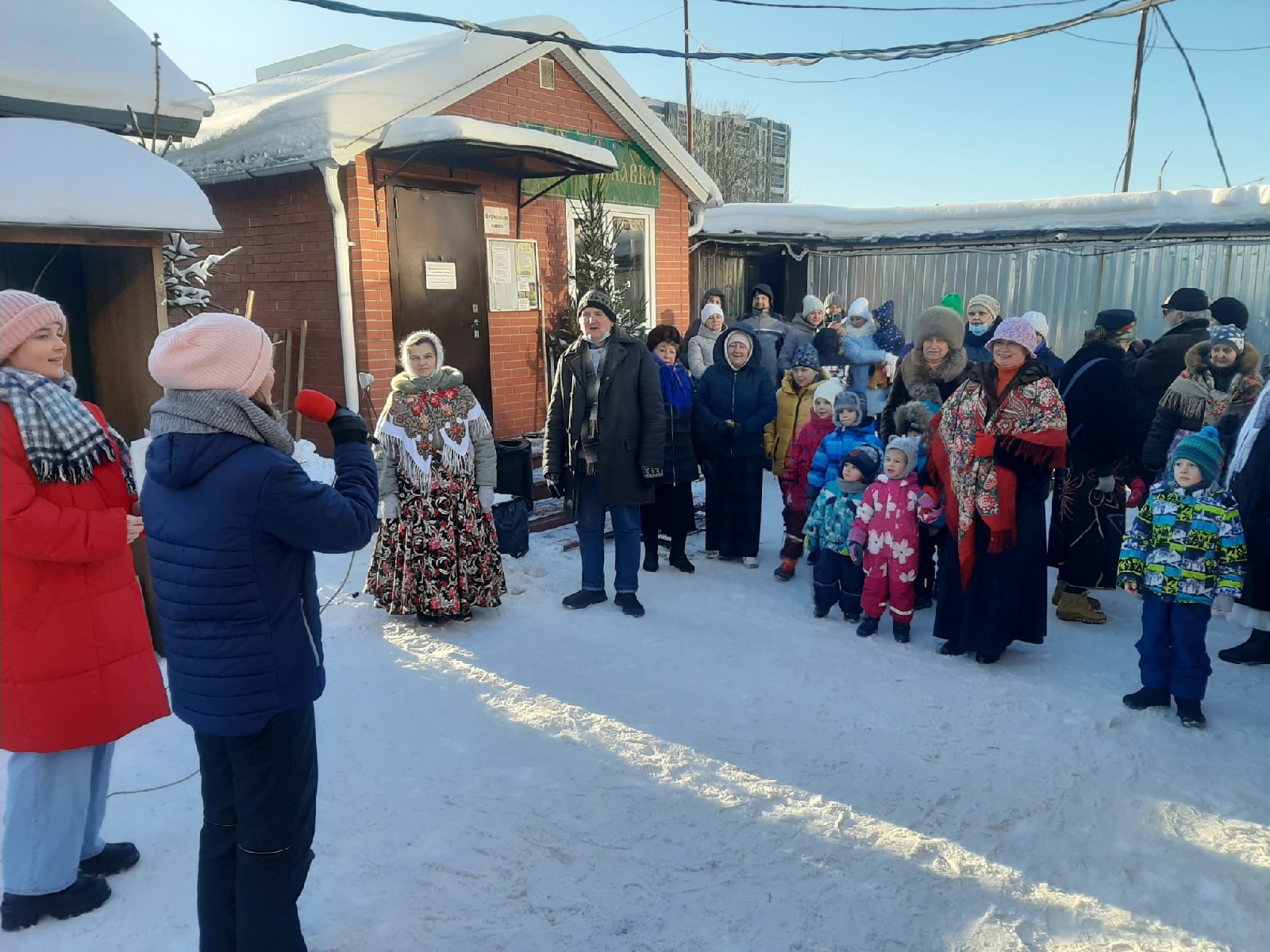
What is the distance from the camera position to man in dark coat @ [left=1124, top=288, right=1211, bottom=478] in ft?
19.7

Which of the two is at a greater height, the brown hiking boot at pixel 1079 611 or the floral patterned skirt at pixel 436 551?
the floral patterned skirt at pixel 436 551

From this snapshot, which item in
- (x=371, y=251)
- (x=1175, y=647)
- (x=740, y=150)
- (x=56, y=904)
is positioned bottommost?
(x=56, y=904)

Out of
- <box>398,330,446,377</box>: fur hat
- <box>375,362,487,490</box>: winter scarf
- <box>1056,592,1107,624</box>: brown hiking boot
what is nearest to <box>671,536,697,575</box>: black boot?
<box>375,362,487,490</box>: winter scarf

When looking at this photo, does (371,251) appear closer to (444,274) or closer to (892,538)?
(444,274)

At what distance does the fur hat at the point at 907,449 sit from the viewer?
474 cm

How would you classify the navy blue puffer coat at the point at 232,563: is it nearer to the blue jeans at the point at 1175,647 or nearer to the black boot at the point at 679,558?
the blue jeans at the point at 1175,647

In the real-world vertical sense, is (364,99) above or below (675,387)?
above

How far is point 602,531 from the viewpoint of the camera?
527 centimetres

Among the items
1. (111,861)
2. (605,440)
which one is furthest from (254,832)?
(605,440)

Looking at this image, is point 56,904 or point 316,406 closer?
→ point 316,406

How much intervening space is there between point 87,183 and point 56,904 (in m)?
2.84

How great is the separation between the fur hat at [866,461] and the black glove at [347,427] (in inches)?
129

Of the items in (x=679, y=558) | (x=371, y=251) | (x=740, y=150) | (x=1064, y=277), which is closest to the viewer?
(x=679, y=558)

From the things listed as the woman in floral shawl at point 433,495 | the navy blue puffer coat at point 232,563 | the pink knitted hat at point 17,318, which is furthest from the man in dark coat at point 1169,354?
the pink knitted hat at point 17,318
